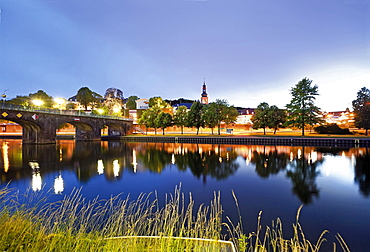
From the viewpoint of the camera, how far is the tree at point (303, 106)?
46125 mm

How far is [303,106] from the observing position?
4781 centimetres

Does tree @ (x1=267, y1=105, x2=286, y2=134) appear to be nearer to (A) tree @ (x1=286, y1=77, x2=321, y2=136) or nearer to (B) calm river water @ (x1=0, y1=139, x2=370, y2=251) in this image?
(A) tree @ (x1=286, y1=77, x2=321, y2=136)

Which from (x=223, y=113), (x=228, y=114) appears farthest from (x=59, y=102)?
(x=228, y=114)

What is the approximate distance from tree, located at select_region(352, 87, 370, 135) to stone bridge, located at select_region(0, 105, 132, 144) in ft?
194

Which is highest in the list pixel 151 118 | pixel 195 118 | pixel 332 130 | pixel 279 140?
pixel 151 118

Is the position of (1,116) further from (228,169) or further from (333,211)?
(333,211)

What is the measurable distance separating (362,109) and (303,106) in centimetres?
1237

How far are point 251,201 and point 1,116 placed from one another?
39923mm

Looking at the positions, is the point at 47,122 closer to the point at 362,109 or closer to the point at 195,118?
the point at 195,118

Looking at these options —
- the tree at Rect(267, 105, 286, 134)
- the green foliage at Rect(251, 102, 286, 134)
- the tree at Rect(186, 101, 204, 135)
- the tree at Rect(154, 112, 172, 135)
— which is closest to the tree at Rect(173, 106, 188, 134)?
the tree at Rect(186, 101, 204, 135)

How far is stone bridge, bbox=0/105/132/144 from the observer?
35844 millimetres

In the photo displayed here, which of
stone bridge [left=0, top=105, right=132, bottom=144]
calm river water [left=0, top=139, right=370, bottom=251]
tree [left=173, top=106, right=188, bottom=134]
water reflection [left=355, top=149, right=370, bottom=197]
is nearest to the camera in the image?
calm river water [left=0, top=139, right=370, bottom=251]

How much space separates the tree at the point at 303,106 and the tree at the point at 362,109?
8.77 metres

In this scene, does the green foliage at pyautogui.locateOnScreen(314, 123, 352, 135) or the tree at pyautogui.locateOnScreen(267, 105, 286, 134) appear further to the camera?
the tree at pyautogui.locateOnScreen(267, 105, 286, 134)
